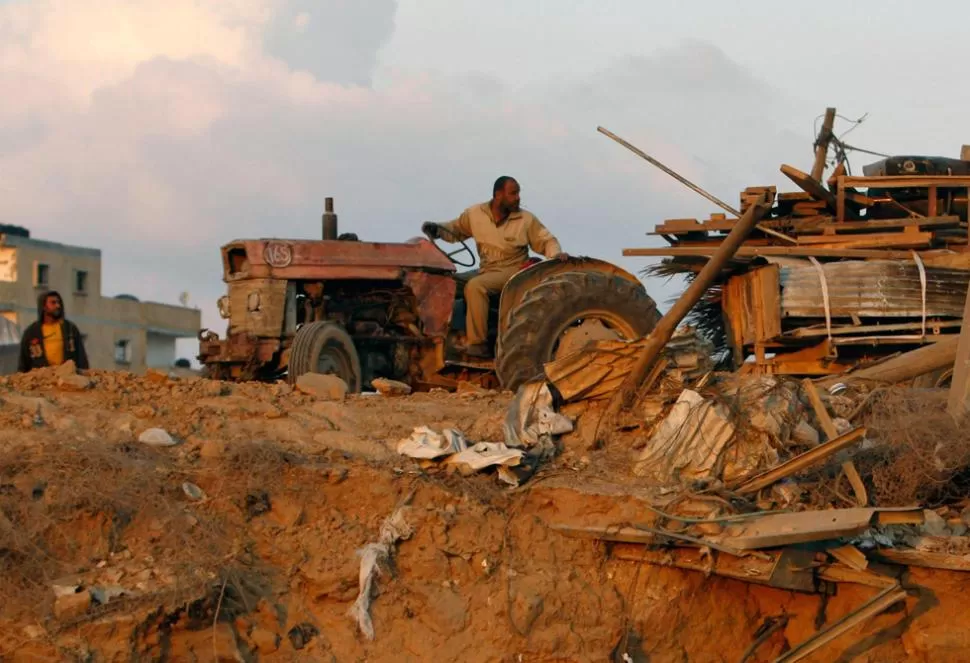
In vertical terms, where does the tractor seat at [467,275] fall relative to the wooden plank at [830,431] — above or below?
above

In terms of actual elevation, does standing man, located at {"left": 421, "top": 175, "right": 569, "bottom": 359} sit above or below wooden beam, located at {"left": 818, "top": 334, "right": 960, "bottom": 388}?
above

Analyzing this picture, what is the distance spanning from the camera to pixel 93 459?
747cm

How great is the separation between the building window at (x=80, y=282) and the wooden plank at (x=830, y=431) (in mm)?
34284

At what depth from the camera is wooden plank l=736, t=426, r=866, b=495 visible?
7.62 metres

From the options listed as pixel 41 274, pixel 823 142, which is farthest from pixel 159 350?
pixel 823 142

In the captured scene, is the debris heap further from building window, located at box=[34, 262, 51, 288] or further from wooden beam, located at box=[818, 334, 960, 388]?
building window, located at box=[34, 262, 51, 288]

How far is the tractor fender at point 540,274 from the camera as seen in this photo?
10641 millimetres

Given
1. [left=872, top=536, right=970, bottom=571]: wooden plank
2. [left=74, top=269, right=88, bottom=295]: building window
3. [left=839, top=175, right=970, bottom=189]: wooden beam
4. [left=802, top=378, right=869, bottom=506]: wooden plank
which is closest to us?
[left=872, top=536, right=970, bottom=571]: wooden plank

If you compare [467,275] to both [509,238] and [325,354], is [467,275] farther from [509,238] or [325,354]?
[325,354]

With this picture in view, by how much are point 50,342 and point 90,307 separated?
31.4m

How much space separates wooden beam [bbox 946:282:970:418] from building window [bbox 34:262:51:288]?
33337mm

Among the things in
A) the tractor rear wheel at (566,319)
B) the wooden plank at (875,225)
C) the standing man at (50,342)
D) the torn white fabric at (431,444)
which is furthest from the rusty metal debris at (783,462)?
the standing man at (50,342)

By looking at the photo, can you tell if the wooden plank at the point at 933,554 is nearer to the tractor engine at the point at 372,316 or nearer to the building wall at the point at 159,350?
the tractor engine at the point at 372,316

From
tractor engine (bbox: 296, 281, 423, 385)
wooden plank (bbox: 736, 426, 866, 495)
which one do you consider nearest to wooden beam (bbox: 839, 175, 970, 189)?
tractor engine (bbox: 296, 281, 423, 385)
